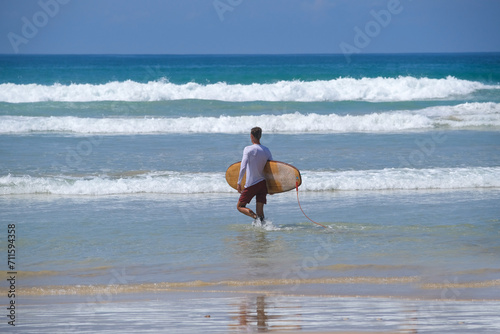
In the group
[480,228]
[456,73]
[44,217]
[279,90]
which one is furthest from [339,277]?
[456,73]

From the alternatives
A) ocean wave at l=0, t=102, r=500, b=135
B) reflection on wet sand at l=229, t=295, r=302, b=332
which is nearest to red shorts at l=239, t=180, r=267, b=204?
reflection on wet sand at l=229, t=295, r=302, b=332

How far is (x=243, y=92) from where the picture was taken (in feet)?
98.6

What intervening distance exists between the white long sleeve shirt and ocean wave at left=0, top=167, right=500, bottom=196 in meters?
2.42

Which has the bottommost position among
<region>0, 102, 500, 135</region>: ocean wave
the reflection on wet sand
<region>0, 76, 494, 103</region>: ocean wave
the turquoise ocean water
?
the reflection on wet sand

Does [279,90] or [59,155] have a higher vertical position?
[279,90]

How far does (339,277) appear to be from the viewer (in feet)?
19.5

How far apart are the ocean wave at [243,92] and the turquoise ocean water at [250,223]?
935 cm

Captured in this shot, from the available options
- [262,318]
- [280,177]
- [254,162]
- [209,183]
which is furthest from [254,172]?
[262,318]

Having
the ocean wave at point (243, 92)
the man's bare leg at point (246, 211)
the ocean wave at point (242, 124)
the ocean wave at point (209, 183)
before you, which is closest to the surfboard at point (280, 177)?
the man's bare leg at point (246, 211)

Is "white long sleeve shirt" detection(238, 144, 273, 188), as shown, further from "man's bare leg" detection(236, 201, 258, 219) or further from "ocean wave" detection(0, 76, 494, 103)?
"ocean wave" detection(0, 76, 494, 103)

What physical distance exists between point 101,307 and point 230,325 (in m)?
1.25

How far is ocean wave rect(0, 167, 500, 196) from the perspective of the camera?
10.4m

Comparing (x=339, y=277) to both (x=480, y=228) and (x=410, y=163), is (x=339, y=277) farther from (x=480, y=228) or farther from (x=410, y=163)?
(x=410, y=163)

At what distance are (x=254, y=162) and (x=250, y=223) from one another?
93cm
